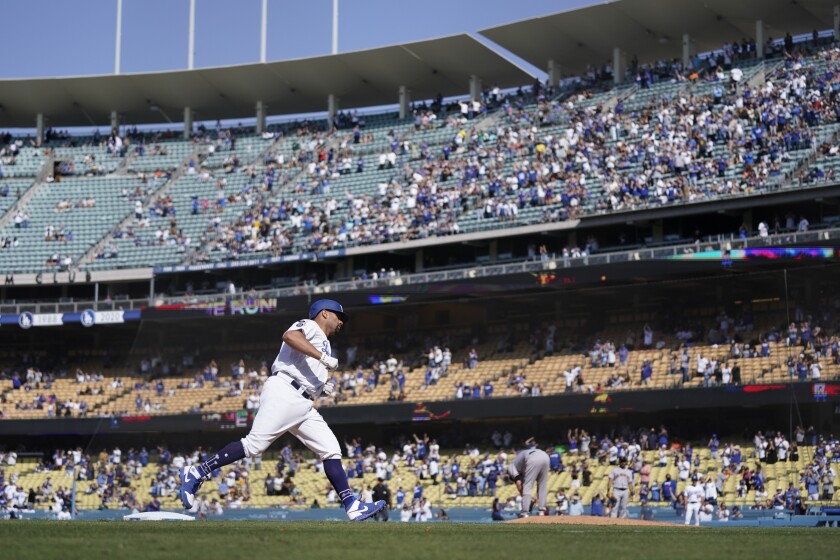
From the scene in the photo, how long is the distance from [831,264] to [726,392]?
227 inches

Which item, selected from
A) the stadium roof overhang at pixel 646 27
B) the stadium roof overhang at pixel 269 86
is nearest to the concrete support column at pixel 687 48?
the stadium roof overhang at pixel 646 27

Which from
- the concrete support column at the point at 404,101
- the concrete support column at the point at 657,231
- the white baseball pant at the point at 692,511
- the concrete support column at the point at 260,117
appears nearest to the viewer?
the white baseball pant at the point at 692,511

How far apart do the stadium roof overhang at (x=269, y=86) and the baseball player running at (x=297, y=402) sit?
39.5 meters

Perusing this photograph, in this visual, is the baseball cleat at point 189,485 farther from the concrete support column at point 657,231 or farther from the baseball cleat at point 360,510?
the concrete support column at point 657,231

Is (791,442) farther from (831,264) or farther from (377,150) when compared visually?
(377,150)

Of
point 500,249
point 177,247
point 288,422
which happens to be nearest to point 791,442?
point 500,249

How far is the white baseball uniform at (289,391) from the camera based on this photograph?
36.4 feet

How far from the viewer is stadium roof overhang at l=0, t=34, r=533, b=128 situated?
5134 cm

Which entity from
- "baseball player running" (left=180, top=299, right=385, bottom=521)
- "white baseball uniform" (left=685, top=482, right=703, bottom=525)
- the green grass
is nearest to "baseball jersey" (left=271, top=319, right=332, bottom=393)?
"baseball player running" (left=180, top=299, right=385, bottom=521)

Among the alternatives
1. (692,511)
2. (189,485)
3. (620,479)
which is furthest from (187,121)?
(189,485)

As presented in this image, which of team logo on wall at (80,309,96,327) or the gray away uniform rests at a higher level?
team logo on wall at (80,309,96,327)

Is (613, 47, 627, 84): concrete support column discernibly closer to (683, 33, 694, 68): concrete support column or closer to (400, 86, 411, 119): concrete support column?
(683, 33, 694, 68): concrete support column

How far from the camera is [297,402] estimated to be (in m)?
11.1

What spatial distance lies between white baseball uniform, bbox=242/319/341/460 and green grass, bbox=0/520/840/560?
1.24m
